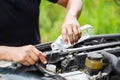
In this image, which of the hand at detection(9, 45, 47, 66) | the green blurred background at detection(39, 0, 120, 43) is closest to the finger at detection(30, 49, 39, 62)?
the hand at detection(9, 45, 47, 66)

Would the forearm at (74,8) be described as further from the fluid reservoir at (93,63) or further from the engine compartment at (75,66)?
the fluid reservoir at (93,63)

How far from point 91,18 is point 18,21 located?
1.94 metres

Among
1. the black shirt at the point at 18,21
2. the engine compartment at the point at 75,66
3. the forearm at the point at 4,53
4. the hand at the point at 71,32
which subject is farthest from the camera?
the black shirt at the point at 18,21

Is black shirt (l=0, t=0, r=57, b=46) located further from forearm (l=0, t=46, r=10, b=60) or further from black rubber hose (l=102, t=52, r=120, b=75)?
black rubber hose (l=102, t=52, r=120, b=75)

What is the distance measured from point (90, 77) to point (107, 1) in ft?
8.04

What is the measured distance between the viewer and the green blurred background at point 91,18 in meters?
4.02

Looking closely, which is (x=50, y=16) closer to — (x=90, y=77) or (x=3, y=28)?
(x=3, y=28)

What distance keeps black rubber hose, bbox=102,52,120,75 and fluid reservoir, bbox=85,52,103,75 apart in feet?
0.19

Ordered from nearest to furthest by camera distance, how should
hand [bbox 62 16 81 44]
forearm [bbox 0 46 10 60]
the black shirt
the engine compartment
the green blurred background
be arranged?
1. the engine compartment
2. forearm [bbox 0 46 10 60]
3. hand [bbox 62 16 81 44]
4. the black shirt
5. the green blurred background

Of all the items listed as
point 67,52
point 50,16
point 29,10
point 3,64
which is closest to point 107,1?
point 50,16

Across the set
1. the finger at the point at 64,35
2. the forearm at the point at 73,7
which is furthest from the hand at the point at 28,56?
the forearm at the point at 73,7

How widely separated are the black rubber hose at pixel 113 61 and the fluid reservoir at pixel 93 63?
0.06 meters

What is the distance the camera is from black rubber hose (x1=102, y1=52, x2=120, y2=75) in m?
1.86

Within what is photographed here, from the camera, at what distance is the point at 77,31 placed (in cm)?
210
